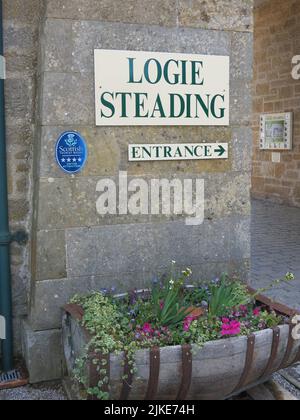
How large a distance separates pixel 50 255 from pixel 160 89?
Result: 1.23 m

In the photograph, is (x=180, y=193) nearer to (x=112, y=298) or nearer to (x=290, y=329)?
(x=112, y=298)

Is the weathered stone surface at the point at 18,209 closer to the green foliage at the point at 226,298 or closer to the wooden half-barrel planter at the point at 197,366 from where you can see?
the wooden half-barrel planter at the point at 197,366

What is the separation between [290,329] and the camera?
113 inches

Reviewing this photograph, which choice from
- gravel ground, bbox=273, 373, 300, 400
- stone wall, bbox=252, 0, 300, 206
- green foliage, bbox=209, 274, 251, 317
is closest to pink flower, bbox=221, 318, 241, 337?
green foliage, bbox=209, 274, 251, 317

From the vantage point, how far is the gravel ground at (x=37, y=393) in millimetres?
3043

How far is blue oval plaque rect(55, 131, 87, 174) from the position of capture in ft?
10.1

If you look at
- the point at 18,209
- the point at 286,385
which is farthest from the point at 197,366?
the point at 18,209

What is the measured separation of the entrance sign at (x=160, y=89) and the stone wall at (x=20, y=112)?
1.42 ft

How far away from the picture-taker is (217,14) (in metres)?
3.38

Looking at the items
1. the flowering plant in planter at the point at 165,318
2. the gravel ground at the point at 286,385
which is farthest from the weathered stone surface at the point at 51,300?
the gravel ground at the point at 286,385

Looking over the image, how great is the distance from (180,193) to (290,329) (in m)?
1.11

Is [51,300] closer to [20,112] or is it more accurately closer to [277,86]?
[20,112]

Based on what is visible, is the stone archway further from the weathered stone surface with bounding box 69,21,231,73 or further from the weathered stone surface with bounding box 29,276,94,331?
the weathered stone surface with bounding box 29,276,94,331

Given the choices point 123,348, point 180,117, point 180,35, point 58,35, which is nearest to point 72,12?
point 58,35
